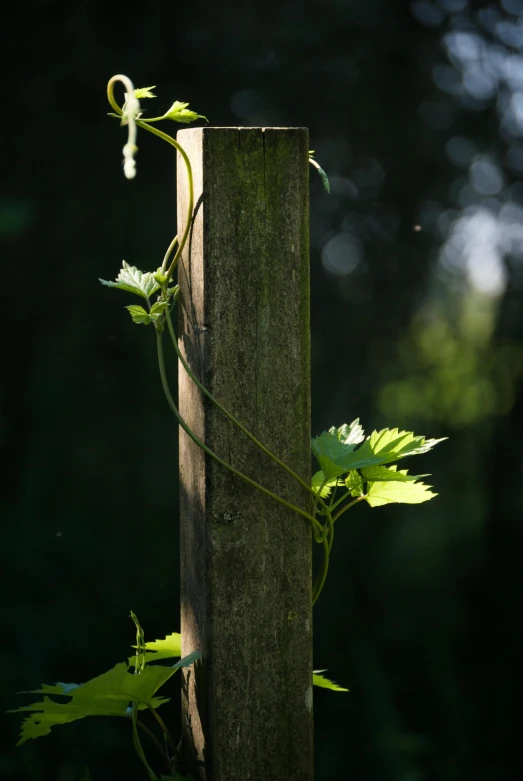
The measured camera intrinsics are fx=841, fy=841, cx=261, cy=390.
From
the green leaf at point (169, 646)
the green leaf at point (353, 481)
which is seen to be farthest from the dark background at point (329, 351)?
the green leaf at point (353, 481)

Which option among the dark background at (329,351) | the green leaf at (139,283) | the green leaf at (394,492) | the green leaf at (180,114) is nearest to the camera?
the green leaf at (180,114)

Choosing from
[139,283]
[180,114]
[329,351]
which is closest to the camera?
[180,114]

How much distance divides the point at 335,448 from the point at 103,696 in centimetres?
44

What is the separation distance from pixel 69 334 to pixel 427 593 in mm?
1432

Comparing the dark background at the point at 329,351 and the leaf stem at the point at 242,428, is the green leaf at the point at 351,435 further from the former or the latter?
the dark background at the point at 329,351

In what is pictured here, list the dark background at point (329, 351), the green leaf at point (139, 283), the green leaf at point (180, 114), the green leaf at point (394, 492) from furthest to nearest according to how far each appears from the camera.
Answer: the dark background at point (329, 351) < the green leaf at point (394, 492) < the green leaf at point (139, 283) < the green leaf at point (180, 114)

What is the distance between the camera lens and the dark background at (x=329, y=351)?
2533 mm

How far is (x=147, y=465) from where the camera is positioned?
8.50ft

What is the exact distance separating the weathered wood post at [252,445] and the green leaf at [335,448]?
6cm

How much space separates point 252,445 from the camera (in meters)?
1.03

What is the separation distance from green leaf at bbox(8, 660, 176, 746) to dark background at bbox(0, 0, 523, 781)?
154 centimetres

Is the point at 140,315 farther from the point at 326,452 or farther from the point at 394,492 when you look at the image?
the point at 394,492

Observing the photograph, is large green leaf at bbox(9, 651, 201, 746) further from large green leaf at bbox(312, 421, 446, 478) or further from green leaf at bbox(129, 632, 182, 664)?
large green leaf at bbox(312, 421, 446, 478)

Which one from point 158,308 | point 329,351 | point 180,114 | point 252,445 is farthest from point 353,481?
point 329,351
